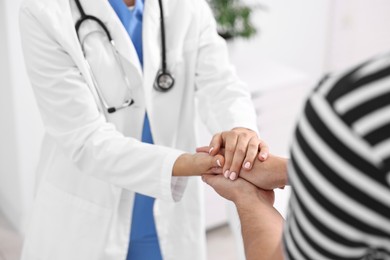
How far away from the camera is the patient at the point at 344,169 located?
0.49 metres

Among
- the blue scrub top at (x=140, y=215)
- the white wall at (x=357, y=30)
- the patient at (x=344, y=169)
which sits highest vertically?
the patient at (x=344, y=169)

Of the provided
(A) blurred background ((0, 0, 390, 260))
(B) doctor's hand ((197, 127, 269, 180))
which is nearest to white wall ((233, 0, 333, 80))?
(A) blurred background ((0, 0, 390, 260))

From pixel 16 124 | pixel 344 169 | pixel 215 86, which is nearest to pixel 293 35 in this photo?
pixel 16 124

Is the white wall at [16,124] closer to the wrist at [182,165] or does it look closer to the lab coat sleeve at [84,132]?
the lab coat sleeve at [84,132]

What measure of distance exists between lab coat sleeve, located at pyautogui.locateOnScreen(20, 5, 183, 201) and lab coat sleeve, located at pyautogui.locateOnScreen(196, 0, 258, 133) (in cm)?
23

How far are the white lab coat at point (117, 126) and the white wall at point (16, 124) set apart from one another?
78cm

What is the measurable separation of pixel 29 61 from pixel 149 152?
1.18 feet

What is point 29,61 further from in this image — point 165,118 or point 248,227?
point 248,227

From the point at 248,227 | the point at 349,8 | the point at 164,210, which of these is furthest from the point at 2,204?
the point at 349,8

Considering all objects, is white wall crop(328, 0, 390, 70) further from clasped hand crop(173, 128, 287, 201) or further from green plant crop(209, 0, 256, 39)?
clasped hand crop(173, 128, 287, 201)

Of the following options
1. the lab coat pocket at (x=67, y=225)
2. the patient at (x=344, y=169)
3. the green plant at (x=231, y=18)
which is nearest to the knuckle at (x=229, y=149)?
the lab coat pocket at (x=67, y=225)

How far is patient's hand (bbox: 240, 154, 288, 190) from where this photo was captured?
3.80 feet

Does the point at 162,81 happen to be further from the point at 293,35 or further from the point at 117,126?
the point at 293,35

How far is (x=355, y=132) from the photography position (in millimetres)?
494
